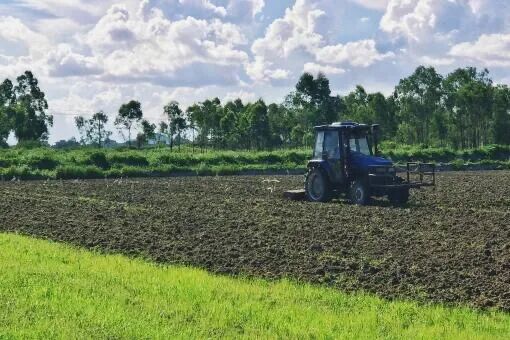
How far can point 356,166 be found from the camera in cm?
2252

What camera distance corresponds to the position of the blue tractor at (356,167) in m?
22.2

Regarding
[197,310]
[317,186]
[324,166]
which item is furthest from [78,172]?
[197,310]

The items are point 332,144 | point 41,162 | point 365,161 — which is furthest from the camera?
point 41,162

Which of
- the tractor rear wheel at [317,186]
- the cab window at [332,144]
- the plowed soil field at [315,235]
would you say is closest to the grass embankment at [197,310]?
the plowed soil field at [315,235]

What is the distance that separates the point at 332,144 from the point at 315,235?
289 inches

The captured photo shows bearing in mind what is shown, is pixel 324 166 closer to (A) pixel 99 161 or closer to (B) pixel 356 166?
(B) pixel 356 166

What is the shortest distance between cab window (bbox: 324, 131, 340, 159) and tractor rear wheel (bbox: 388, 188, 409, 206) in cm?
226

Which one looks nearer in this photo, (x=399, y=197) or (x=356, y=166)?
(x=356, y=166)

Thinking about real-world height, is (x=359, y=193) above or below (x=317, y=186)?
below

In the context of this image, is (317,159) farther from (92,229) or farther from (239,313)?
(239,313)

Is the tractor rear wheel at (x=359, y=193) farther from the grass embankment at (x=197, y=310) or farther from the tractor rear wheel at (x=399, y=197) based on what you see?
the grass embankment at (x=197, y=310)

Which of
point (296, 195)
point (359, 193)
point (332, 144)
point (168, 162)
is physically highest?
point (332, 144)

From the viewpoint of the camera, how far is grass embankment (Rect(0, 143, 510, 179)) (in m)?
45.1

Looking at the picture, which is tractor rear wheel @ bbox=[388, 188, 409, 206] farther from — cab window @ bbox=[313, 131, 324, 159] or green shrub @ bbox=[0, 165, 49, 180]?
green shrub @ bbox=[0, 165, 49, 180]
